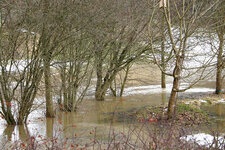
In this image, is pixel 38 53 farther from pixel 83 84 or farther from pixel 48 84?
pixel 83 84

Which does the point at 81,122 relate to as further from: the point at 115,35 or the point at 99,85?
the point at 99,85

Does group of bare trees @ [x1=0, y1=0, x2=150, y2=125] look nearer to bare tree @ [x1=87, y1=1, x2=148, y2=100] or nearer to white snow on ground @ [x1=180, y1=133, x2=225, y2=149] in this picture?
bare tree @ [x1=87, y1=1, x2=148, y2=100]

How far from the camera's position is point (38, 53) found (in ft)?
29.8

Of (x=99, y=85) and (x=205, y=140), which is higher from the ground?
(x=99, y=85)

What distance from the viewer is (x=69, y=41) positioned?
10.1m

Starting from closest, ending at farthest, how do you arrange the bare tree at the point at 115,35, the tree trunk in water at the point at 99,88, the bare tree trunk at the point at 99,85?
the bare tree at the point at 115,35
the bare tree trunk at the point at 99,85
the tree trunk in water at the point at 99,88

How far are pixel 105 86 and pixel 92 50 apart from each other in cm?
451

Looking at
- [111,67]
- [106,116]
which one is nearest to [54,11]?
[106,116]

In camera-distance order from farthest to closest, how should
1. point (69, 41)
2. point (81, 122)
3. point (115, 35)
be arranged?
1. point (115, 35)
2. point (69, 41)
3. point (81, 122)

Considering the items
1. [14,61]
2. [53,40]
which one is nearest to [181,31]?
[53,40]

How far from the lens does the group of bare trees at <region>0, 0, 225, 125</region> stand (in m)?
8.68

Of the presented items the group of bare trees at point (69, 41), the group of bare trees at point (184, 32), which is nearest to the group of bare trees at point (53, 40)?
the group of bare trees at point (69, 41)

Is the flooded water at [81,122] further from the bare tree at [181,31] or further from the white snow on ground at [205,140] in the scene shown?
the white snow on ground at [205,140]

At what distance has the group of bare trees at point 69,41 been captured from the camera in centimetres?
868
